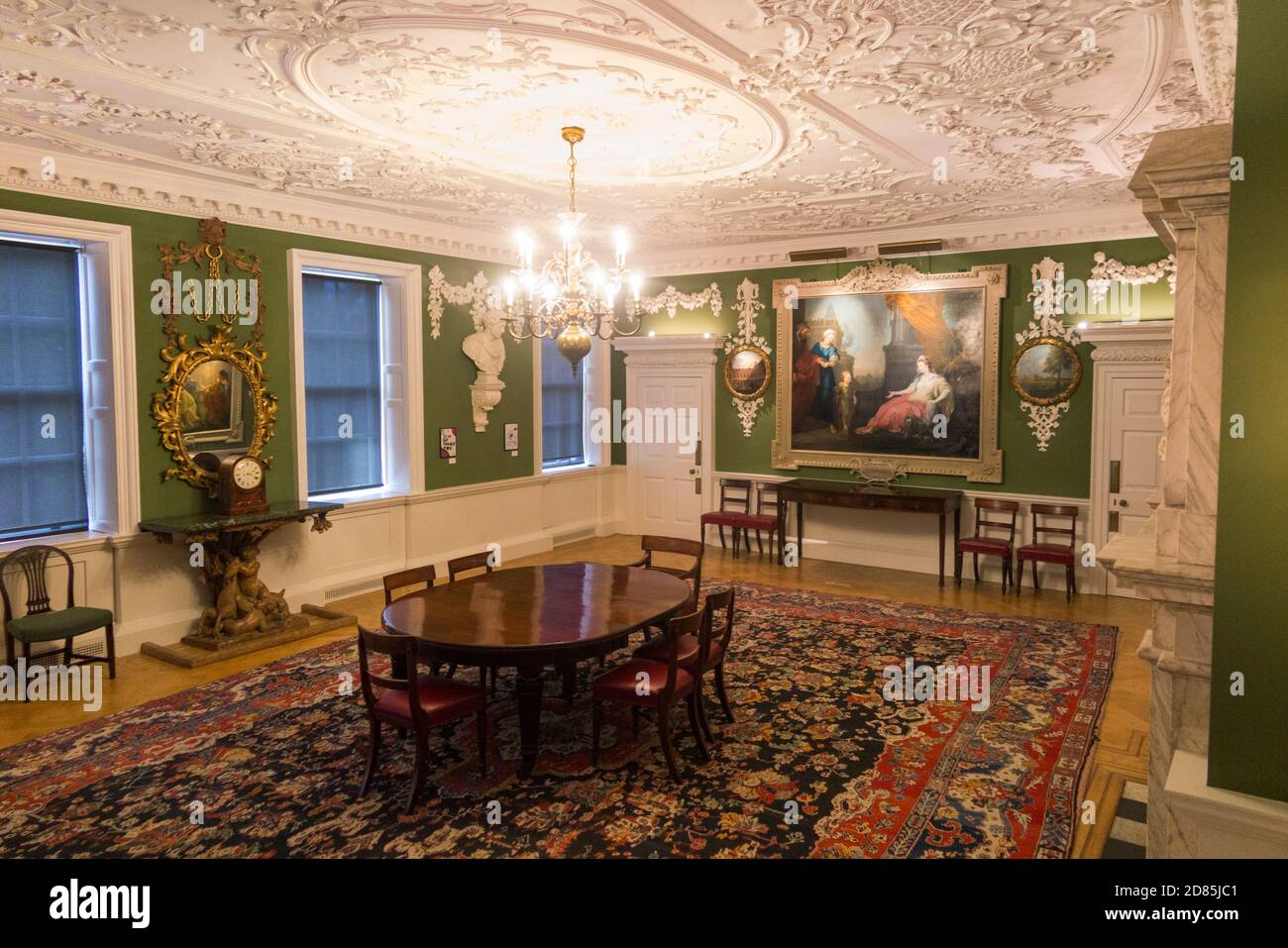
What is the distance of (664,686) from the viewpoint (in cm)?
438

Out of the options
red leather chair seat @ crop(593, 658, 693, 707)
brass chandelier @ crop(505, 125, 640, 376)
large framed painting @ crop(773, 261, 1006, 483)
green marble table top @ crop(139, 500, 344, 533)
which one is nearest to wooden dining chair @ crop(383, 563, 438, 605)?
red leather chair seat @ crop(593, 658, 693, 707)

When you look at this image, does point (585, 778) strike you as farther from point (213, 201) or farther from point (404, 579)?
point (213, 201)

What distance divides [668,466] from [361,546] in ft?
13.9

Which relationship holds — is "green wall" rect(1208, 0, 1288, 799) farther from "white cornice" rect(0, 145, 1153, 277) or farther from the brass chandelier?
"white cornice" rect(0, 145, 1153, 277)

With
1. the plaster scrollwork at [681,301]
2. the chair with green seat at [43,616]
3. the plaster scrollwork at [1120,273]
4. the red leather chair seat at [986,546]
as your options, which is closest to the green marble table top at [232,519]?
the chair with green seat at [43,616]

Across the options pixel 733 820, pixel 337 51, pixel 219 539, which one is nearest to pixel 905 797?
pixel 733 820

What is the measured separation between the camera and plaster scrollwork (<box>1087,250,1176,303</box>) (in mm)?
7723

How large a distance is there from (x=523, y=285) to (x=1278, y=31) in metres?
4.14

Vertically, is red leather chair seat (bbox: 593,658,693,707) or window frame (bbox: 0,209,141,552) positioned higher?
window frame (bbox: 0,209,141,552)

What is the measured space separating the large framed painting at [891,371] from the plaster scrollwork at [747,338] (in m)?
0.28

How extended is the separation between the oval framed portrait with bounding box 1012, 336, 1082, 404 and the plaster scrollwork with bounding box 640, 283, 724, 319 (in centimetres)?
355

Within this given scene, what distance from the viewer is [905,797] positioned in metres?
4.16

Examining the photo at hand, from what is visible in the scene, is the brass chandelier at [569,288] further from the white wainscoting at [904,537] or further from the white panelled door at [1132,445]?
the white panelled door at [1132,445]

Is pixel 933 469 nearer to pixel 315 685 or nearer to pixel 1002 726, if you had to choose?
pixel 1002 726
